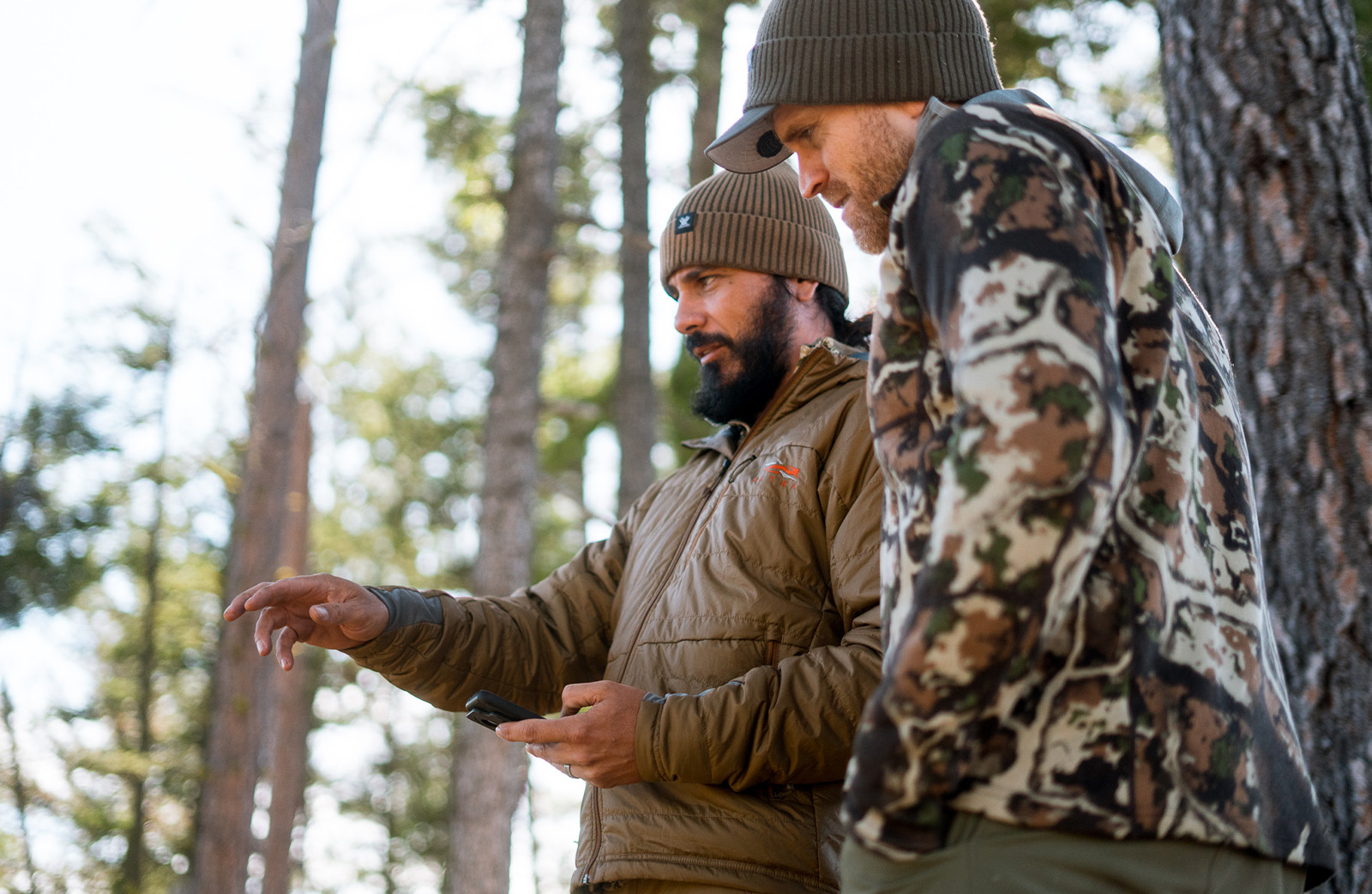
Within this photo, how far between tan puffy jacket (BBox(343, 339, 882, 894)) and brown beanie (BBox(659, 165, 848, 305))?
533 mm

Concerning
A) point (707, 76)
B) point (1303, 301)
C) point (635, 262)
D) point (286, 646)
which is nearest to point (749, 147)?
point (286, 646)

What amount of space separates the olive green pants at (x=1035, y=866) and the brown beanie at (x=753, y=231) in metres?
2.11

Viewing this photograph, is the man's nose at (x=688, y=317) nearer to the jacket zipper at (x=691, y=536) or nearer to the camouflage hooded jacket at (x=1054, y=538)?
the jacket zipper at (x=691, y=536)

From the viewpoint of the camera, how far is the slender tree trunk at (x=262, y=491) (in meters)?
9.53

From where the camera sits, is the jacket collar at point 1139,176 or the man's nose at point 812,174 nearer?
the jacket collar at point 1139,176

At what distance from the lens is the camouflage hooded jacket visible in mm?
1288

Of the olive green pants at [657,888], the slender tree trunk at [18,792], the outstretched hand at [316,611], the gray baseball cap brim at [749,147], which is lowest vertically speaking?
the slender tree trunk at [18,792]

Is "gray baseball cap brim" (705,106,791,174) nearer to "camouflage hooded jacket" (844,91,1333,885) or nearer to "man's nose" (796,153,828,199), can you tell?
"man's nose" (796,153,828,199)

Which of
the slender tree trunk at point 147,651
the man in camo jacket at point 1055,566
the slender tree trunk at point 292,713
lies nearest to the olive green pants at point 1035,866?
the man in camo jacket at point 1055,566

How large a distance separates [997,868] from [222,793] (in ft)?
31.3

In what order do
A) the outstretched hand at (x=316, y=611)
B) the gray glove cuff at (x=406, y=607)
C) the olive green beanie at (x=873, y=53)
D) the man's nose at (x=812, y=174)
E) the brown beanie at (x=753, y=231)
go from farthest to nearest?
the brown beanie at (x=753, y=231) < the gray glove cuff at (x=406, y=607) < the outstretched hand at (x=316, y=611) < the man's nose at (x=812, y=174) < the olive green beanie at (x=873, y=53)

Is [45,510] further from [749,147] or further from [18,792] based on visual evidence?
[749,147]

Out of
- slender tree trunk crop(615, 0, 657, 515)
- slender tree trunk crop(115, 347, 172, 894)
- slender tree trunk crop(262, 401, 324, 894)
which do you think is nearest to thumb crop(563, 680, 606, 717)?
slender tree trunk crop(615, 0, 657, 515)

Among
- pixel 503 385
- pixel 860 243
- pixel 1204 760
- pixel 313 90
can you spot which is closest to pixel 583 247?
pixel 313 90
